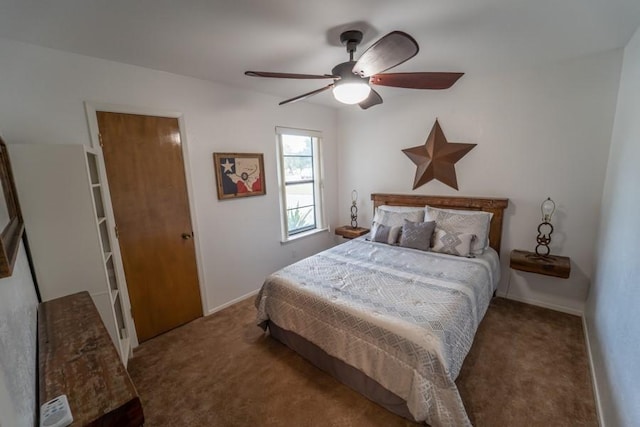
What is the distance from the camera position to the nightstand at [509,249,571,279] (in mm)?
2457

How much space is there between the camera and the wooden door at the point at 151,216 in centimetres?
226

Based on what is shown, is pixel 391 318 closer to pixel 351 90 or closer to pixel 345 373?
pixel 345 373

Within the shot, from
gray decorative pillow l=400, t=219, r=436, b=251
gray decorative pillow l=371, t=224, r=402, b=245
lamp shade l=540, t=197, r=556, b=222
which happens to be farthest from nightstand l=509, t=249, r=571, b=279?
gray decorative pillow l=371, t=224, r=402, b=245

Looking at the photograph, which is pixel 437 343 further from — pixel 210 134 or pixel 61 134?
pixel 61 134

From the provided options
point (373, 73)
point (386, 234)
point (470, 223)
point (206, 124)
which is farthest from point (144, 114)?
point (470, 223)

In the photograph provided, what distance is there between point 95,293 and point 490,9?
3160mm

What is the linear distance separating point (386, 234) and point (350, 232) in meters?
0.88

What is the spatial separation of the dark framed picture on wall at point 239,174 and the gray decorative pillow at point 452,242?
2.10 meters

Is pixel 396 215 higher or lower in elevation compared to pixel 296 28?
lower

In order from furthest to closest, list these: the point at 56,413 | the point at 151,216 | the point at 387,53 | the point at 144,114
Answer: the point at 151,216 < the point at 144,114 < the point at 387,53 < the point at 56,413

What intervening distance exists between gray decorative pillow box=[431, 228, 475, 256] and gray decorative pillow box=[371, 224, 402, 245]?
1.40 ft

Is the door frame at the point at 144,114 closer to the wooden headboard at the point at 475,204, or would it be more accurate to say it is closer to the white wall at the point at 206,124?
the white wall at the point at 206,124

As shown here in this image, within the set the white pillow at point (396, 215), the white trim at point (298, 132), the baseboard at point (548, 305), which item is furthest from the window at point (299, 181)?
the baseboard at point (548, 305)

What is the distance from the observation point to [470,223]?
2852 millimetres
